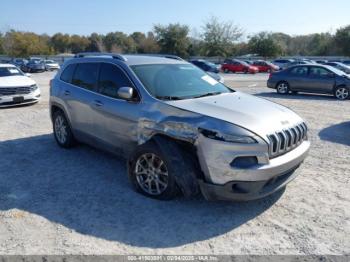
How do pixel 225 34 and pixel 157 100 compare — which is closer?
pixel 157 100

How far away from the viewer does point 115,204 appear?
4.29 meters

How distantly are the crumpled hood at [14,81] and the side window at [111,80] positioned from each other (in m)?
7.66

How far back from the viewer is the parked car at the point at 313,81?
573 inches

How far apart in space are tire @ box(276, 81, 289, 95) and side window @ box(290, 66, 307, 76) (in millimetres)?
597

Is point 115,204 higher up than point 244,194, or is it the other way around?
point 244,194

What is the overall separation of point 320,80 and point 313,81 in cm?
28

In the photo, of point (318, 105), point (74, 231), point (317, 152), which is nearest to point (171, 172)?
point (74, 231)

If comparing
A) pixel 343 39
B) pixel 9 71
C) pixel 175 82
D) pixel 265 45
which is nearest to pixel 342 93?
Answer: pixel 175 82

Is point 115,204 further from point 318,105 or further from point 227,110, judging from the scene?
point 318,105

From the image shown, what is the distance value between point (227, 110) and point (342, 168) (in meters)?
2.66

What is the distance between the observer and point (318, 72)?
1517cm

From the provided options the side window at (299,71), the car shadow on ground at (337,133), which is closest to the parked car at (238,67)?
the side window at (299,71)

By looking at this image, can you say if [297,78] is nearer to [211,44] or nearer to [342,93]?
[342,93]

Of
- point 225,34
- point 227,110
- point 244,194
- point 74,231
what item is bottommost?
point 74,231
